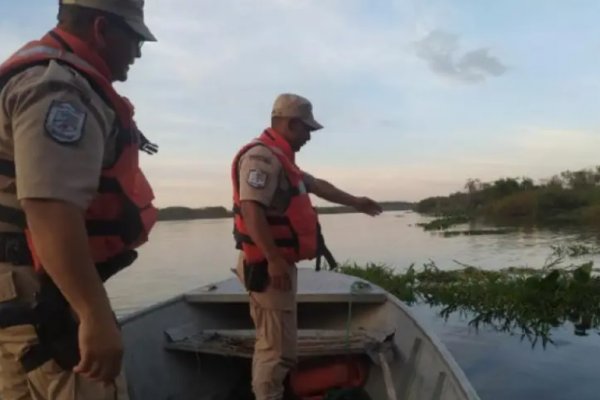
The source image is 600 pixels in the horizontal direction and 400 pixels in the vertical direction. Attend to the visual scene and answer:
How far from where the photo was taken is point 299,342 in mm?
5000

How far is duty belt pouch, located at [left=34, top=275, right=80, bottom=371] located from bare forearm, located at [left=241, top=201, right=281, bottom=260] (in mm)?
1739

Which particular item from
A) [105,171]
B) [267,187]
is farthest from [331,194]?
[105,171]

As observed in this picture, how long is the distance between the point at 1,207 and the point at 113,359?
580mm

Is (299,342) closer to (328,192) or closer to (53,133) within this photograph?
(328,192)

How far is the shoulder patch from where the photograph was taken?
1492 mm

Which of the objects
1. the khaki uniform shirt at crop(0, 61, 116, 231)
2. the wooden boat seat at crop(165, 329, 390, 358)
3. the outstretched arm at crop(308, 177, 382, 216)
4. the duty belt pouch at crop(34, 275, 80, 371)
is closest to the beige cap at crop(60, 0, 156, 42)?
the khaki uniform shirt at crop(0, 61, 116, 231)

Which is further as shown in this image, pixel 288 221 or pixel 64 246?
pixel 288 221

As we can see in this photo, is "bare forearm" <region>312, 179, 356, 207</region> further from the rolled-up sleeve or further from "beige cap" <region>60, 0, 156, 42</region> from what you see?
the rolled-up sleeve

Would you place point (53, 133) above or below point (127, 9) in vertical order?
below

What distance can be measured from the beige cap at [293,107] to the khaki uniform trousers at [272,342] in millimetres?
1115

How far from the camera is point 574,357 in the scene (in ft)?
24.2

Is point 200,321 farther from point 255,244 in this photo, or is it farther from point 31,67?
point 31,67

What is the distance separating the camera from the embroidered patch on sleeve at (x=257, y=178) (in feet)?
11.6

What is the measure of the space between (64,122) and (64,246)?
0.31 m
